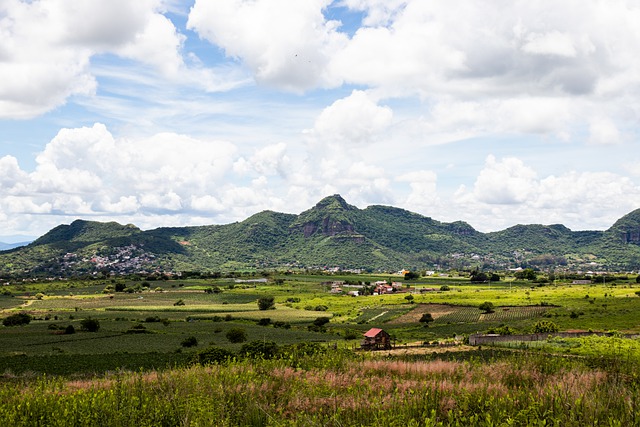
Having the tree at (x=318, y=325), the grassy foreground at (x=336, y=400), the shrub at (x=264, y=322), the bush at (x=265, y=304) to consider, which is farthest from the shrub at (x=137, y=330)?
the grassy foreground at (x=336, y=400)

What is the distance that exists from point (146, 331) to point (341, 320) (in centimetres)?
4473

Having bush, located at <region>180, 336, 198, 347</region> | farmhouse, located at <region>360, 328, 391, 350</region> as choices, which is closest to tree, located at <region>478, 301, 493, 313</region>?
farmhouse, located at <region>360, 328, 391, 350</region>

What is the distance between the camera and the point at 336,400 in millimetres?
12344

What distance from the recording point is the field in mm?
11766

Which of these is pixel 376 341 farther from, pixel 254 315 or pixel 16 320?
pixel 16 320

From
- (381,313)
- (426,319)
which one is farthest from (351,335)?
(381,313)

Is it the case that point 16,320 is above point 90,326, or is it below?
above

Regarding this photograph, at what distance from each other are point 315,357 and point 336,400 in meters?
7.64

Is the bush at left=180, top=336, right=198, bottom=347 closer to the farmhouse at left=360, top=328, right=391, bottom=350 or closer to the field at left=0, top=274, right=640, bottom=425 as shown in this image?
the field at left=0, top=274, right=640, bottom=425

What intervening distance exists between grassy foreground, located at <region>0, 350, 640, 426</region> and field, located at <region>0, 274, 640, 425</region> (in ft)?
0.21

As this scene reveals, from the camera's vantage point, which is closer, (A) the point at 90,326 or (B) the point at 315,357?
(B) the point at 315,357

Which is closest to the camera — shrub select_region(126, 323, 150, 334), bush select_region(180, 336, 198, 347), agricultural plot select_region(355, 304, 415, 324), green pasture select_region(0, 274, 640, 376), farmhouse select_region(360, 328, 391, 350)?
farmhouse select_region(360, 328, 391, 350)

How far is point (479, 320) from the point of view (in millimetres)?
103750

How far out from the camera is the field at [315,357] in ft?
38.6
